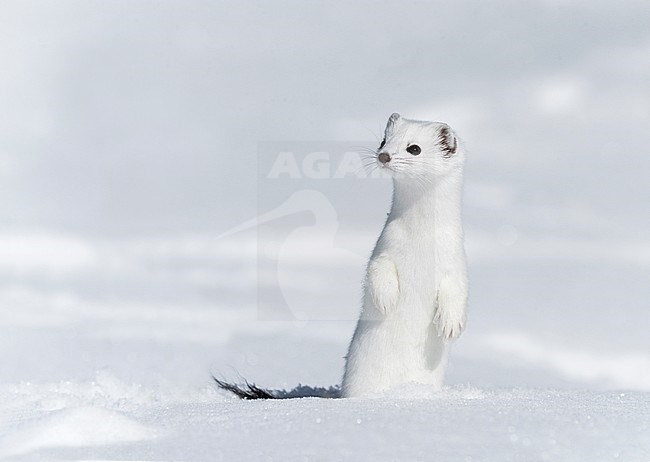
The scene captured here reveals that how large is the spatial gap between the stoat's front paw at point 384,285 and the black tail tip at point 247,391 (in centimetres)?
150

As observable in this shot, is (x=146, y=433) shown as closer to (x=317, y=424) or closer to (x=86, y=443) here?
(x=86, y=443)

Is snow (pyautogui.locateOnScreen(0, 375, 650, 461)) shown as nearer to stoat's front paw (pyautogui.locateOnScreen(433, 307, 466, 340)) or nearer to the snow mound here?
the snow mound

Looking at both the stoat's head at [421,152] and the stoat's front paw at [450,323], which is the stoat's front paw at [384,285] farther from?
the stoat's head at [421,152]

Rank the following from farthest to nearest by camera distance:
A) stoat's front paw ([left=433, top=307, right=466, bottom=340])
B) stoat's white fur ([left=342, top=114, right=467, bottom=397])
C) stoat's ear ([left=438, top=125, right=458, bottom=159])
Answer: stoat's ear ([left=438, top=125, right=458, bottom=159]) → stoat's white fur ([left=342, top=114, right=467, bottom=397]) → stoat's front paw ([left=433, top=307, right=466, bottom=340])

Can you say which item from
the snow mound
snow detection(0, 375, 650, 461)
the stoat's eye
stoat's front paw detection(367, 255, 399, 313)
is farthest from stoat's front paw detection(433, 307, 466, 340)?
the snow mound

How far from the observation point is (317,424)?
5027 mm

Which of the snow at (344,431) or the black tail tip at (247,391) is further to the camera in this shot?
the black tail tip at (247,391)

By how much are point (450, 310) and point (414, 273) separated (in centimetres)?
39

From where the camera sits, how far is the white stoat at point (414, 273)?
6578 mm

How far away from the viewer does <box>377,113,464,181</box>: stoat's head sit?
6.71m

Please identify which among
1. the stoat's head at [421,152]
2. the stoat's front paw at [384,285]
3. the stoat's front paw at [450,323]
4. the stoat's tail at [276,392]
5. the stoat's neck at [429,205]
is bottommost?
the stoat's tail at [276,392]

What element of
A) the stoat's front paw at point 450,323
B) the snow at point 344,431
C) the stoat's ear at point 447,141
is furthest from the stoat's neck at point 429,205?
the snow at point 344,431

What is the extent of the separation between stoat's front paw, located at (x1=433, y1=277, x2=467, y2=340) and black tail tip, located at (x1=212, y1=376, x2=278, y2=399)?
5.73 feet

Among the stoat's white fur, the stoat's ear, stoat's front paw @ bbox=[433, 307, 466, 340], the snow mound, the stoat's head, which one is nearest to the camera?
the snow mound
